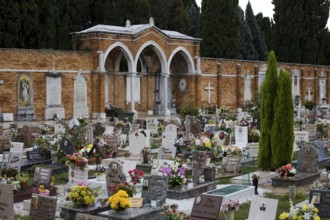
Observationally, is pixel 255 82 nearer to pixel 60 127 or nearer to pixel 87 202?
pixel 60 127

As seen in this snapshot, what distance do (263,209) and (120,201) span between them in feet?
8.14

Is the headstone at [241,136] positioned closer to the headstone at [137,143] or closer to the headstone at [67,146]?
the headstone at [137,143]

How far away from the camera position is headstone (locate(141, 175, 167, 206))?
1155 centimetres

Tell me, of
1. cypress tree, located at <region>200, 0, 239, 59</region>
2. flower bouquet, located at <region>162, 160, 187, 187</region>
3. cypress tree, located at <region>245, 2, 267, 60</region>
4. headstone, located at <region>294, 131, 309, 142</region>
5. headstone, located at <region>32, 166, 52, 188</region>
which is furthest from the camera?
cypress tree, located at <region>245, 2, 267, 60</region>

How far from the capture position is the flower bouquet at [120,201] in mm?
10227

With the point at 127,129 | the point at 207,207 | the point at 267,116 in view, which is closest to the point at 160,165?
the point at 267,116

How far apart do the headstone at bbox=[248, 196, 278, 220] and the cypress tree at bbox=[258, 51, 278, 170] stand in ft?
21.6

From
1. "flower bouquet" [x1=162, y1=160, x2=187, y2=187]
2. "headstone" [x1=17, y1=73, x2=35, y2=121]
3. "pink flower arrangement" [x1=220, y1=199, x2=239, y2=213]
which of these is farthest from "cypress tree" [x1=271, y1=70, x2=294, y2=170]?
"headstone" [x1=17, y1=73, x2=35, y2=121]

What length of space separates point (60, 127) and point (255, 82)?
2292cm

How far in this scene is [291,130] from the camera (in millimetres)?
16172

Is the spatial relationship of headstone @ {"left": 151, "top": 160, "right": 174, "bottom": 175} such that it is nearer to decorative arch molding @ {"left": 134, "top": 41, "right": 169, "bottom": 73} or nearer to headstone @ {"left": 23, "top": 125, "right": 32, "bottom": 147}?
headstone @ {"left": 23, "top": 125, "right": 32, "bottom": 147}

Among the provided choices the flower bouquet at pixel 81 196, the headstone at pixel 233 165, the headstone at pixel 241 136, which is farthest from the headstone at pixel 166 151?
the flower bouquet at pixel 81 196

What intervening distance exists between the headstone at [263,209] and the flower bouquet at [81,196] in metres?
3.09

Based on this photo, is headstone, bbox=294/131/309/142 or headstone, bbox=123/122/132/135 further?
headstone, bbox=123/122/132/135
